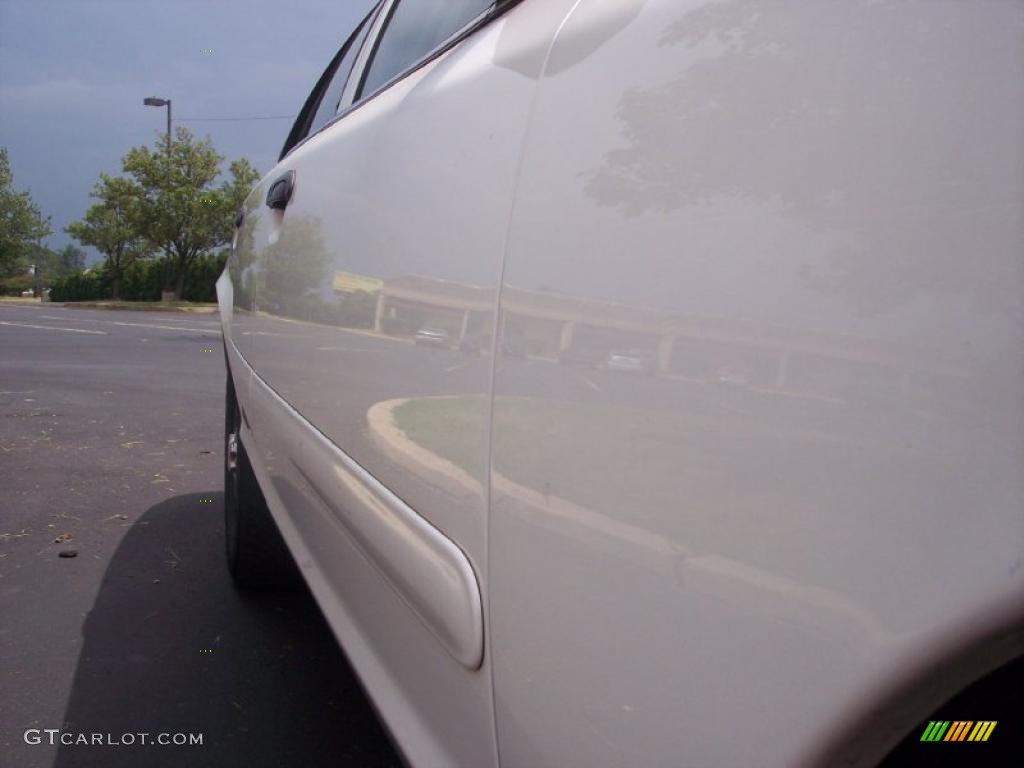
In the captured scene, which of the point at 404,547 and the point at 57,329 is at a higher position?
the point at 404,547

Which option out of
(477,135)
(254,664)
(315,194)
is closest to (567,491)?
(477,135)

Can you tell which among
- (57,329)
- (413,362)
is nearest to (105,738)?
(413,362)

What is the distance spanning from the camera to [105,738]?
2143 millimetres

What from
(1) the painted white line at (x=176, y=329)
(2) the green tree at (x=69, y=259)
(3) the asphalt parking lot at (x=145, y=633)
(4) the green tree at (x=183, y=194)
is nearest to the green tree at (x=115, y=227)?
(4) the green tree at (x=183, y=194)

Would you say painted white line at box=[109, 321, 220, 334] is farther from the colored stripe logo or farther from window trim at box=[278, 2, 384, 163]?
the colored stripe logo

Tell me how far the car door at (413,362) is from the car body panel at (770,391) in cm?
14

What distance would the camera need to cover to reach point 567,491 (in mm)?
862

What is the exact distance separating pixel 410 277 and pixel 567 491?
1.90ft

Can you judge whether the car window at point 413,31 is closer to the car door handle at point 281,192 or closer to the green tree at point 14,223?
the car door handle at point 281,192

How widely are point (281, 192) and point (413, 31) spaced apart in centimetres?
59

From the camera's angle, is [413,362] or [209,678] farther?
[209,678]

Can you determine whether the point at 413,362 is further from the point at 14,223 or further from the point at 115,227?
the point at 14,223

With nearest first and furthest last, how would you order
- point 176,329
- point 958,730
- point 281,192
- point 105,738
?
point 958,730 → point 105,738 → point 281,192 → point 176,329

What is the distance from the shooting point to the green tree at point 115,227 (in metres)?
34.2
